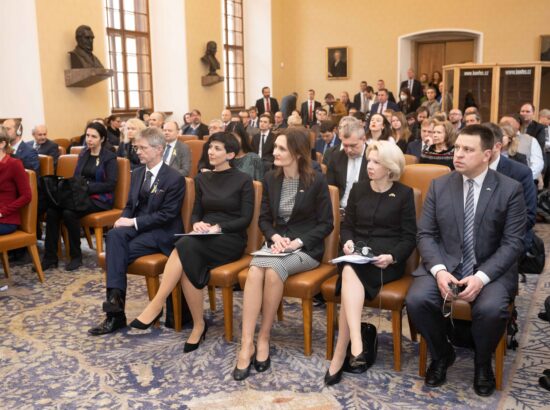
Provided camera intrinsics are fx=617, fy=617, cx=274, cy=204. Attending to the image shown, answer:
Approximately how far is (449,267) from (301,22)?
52.7ft

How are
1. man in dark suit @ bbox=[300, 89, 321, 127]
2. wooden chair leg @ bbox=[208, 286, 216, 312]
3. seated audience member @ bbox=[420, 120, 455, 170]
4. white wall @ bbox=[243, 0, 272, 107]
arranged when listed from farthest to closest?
white wall @ bbox=[243, 0, 272, 107] < man in dark suit @ bbox=[300, 89, 321, 127] < seated audience member @ bbox=[420, 120, 455, 170] < wooden chair leg @ bbox=[208, 286, 216, 312]

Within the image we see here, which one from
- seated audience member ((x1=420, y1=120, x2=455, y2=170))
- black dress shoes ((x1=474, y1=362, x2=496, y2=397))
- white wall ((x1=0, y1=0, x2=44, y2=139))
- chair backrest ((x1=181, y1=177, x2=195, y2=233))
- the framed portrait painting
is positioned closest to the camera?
black dress shoes ((x1=474, y1=362, x2=496, y2=397))

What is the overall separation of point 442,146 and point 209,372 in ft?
9.97

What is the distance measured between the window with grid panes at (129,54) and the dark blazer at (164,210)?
28.0ft

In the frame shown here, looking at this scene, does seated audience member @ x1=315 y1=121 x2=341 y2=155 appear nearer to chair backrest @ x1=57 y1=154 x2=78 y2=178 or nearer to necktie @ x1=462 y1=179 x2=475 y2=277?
chair backrest @ x1=57 y1=154 x2=78 y2=178

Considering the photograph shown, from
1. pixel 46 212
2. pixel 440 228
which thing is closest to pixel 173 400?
Answer: pixel 440 228

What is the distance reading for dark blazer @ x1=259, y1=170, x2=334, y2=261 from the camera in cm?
388

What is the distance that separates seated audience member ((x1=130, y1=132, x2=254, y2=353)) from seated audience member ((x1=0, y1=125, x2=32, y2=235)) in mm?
1853

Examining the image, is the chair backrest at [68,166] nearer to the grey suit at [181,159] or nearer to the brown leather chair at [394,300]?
the grey suit at [181,159]

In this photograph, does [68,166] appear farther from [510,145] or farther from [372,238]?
[510,145]

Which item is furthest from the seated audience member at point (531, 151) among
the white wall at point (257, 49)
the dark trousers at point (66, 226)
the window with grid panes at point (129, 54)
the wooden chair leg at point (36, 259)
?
the white wall at point (257, 49)

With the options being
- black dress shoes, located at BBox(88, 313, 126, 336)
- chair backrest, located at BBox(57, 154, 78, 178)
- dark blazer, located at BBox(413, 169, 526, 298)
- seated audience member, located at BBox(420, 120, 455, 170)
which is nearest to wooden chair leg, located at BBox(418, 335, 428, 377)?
dark blazer, located at BBox(413, 169, 526, 298)

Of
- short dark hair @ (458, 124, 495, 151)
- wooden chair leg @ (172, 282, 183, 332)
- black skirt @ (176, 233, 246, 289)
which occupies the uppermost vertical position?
short dark hair @ (458, 124, 495, 151)

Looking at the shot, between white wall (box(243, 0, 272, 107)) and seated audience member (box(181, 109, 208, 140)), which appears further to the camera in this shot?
white wall (box(243, 0, 272, 107))
